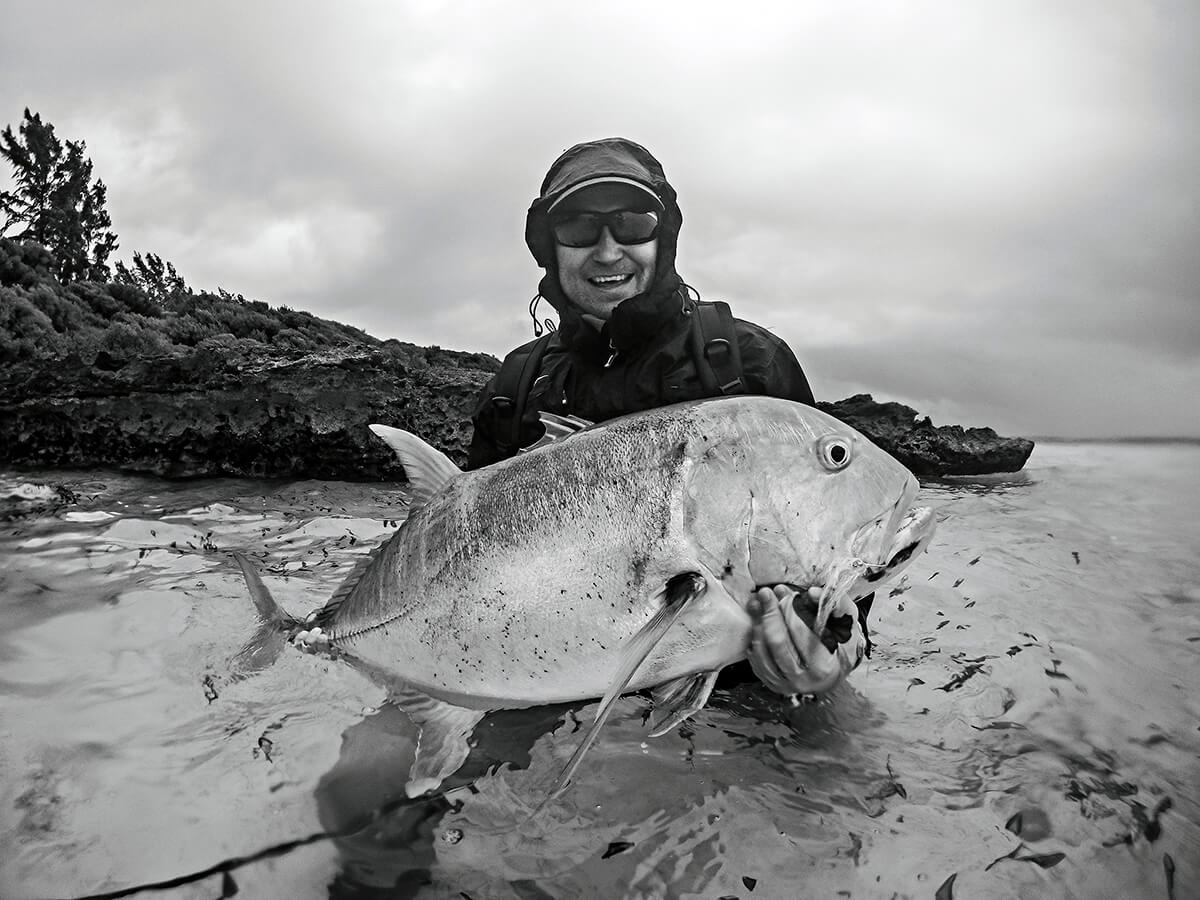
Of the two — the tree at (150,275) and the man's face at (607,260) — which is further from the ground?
the tree at (150,275)

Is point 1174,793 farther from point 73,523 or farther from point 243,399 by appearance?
point 243,399

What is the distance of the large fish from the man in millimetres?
1035

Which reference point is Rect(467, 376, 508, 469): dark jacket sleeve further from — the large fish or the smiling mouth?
the large fish

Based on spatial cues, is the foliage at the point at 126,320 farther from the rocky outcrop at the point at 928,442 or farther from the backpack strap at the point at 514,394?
the rocky outcrop at the point at 928,442

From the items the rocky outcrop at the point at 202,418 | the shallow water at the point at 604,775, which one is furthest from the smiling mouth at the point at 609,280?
the rocky outcrop at the point at 202,418

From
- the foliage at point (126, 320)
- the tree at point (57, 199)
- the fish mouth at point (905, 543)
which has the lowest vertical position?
the fish mouth at point (905, 543)

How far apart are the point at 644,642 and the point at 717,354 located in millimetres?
1700

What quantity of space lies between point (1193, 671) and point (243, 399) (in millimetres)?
9697

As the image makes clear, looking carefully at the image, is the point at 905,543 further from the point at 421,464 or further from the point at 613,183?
the point at 613,183

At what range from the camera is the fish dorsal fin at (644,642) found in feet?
6.08

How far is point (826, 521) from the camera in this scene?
6.68 ft

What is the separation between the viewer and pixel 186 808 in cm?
248

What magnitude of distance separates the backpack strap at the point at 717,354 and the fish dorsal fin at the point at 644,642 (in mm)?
1288

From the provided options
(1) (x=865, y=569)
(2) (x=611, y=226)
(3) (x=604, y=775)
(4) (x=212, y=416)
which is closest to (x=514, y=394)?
(2) (x=611, y=226)
